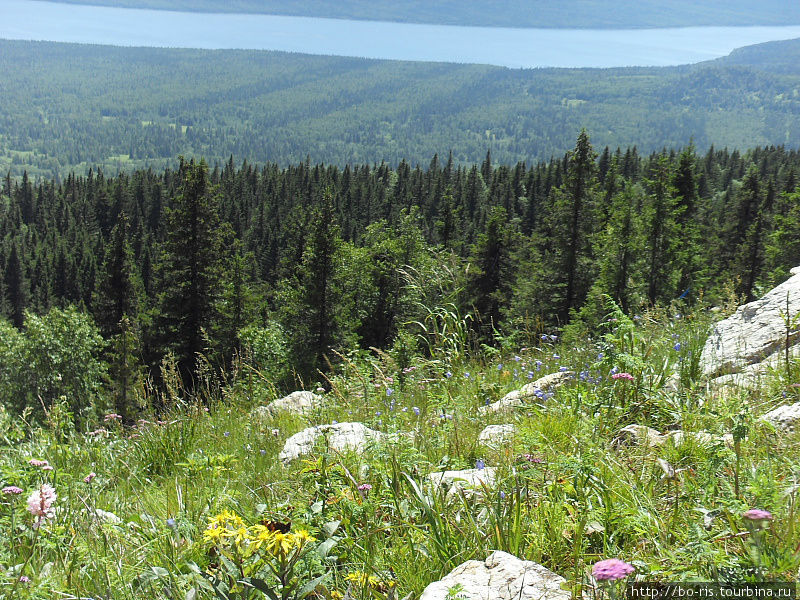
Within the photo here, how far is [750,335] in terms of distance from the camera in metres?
5.27

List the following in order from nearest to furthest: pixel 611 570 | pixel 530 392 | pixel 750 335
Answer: pixel 611 570
pixel 530 392
pixel 750 335

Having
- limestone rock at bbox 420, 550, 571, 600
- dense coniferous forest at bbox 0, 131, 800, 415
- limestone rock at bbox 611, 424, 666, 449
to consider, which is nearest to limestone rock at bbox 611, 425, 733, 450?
limestone rock at bbox 611, 424, 666, 449

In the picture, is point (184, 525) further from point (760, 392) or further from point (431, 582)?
point (760, 392)

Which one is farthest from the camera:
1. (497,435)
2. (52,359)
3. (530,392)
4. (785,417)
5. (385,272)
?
(52,359)

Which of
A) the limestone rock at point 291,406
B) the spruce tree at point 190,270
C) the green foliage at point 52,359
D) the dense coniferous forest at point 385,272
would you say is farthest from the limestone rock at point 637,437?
the green foliage at point 52,359

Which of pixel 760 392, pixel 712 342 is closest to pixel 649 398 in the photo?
pixel 760 392

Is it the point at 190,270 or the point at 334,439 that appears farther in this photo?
the point at 190,270

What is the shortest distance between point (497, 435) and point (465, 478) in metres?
0.75

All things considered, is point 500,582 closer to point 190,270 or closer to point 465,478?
point 465,478

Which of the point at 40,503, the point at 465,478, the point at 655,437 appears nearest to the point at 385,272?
the point at 655,437

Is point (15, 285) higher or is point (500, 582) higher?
point (500, 582)

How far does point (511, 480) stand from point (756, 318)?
3.86 meters

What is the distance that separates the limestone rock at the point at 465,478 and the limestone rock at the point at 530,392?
40.6 inches

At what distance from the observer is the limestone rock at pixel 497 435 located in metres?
3.69
